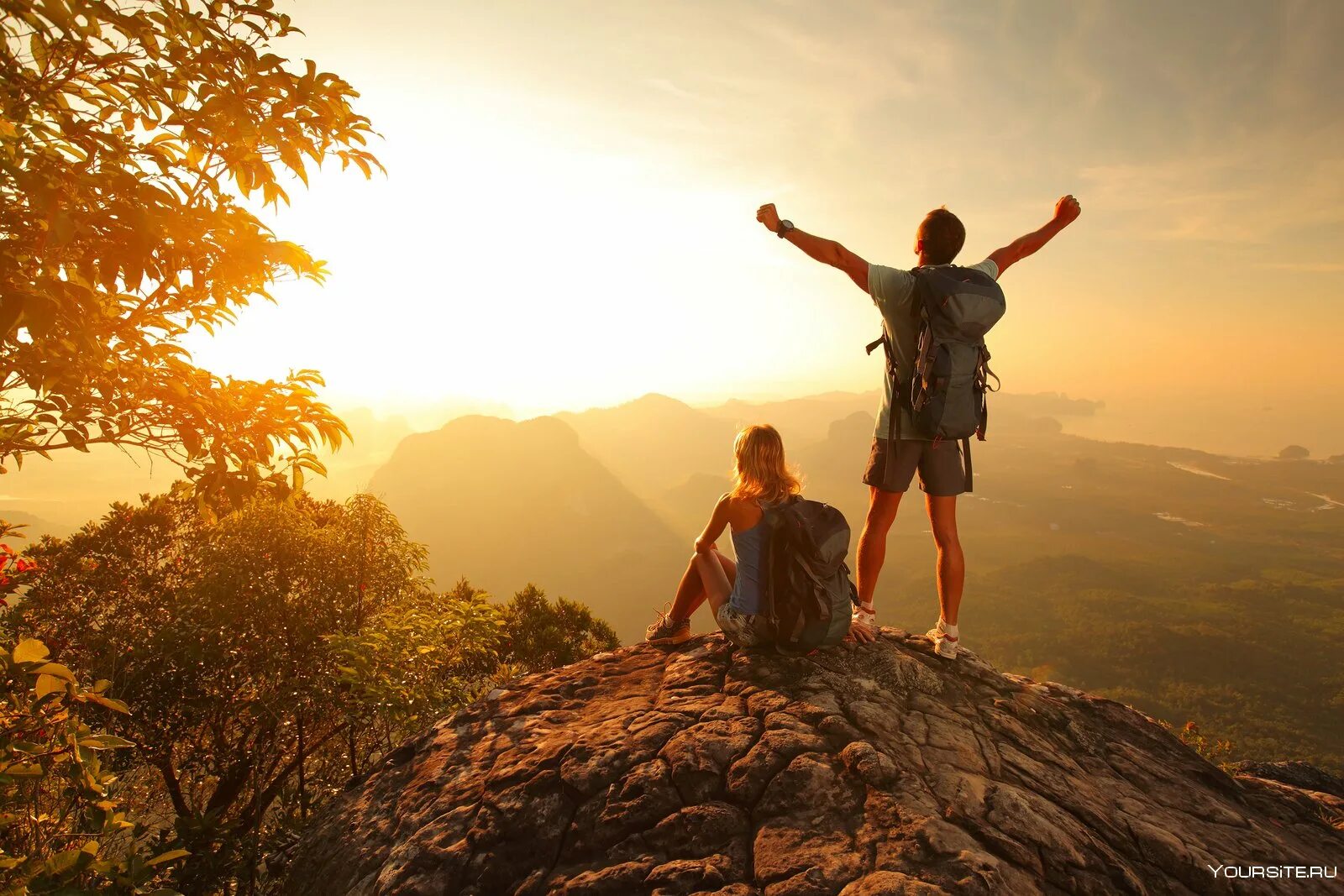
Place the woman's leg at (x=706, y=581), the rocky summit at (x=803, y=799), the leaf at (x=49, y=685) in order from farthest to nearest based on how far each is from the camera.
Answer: the woman's leg at (x=706, y=581) → the rocky summit at (x=803, y=799) → the leaf at (x=49, y=685)

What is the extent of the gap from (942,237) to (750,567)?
3604 millimetres

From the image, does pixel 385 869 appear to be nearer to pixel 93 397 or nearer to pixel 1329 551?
pixel 93 397

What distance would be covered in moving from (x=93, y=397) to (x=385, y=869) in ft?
12.7

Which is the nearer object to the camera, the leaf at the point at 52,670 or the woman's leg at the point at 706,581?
the leaf at the point at 52,670

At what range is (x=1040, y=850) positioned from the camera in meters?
3.82

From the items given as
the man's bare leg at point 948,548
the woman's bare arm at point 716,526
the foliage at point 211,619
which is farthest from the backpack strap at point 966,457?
the foliage at point 211,619

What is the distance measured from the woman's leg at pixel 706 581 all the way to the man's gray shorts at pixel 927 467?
1749 millimetres

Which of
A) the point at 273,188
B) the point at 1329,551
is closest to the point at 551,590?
the point at 273,188

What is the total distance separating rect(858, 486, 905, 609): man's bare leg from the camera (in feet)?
19.4

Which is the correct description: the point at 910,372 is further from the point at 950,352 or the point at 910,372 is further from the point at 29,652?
the point at 29,652

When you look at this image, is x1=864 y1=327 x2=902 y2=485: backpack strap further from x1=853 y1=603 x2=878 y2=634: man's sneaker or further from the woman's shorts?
the woman's shorts

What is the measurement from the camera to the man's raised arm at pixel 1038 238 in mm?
5637

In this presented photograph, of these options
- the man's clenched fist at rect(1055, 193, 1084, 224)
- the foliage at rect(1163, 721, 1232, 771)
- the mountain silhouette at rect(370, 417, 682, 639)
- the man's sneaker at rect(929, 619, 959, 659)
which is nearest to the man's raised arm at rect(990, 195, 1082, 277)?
the man's clenched fist at rect(1055, 193, 1084, 224)

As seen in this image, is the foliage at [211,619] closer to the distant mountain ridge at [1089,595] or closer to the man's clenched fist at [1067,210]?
the man's clenched fist at [1067,210]
